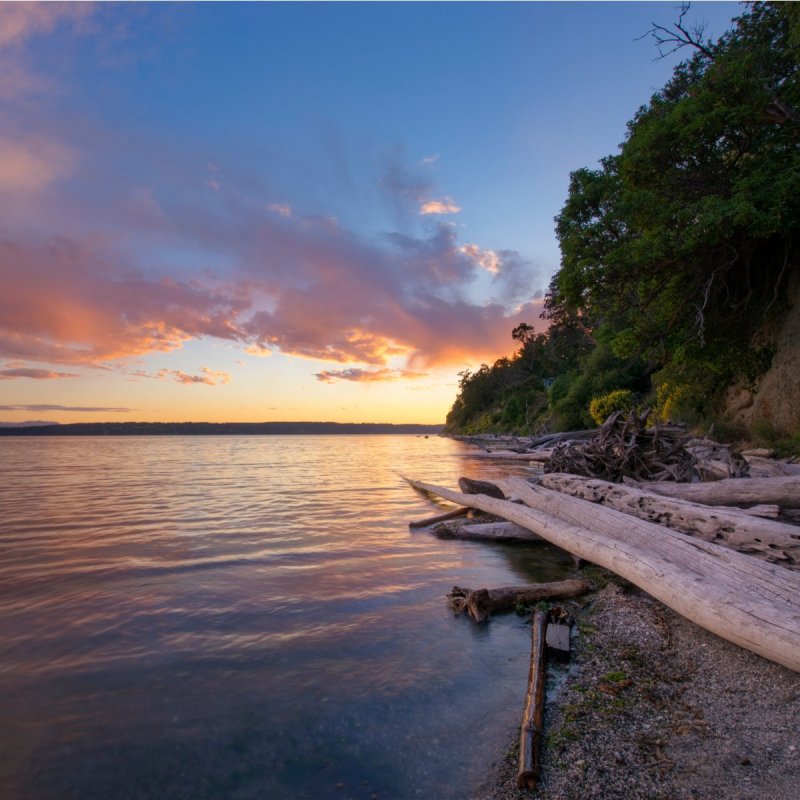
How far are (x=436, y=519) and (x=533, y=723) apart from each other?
8.46 metres

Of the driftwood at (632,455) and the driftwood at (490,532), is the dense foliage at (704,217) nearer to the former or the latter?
the driftwood at (632,455)

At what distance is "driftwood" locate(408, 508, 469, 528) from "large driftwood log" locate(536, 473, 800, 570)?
151 inches

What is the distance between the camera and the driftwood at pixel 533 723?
2.77m

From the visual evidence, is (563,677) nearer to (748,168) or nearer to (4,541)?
(4,541)

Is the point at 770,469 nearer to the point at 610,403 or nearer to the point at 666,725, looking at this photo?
the point at 666,725

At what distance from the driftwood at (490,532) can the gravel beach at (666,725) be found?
4.51 meters

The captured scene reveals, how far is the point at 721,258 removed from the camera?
619 inches

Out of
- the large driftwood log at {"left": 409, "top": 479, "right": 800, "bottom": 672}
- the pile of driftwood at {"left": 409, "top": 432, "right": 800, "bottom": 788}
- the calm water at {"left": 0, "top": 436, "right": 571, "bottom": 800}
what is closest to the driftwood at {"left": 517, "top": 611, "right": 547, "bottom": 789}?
the pile of driftwood at {"left": 409, "top": 432, "right": 800, "bottom": 788}

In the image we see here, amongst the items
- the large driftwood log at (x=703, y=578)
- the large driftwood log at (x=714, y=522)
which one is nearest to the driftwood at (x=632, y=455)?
the large driftwood log at (x=714, y=522)

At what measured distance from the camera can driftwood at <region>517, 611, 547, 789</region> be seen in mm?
2771

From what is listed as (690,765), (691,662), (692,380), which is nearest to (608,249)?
(692,380)

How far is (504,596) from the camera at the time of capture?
583 centimetres

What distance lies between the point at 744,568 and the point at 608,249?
1465 cm

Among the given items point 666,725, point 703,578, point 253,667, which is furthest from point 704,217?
point 253,667
